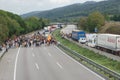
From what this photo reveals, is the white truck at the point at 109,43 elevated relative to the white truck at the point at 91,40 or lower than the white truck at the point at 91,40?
elevated

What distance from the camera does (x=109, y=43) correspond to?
46.2 metres

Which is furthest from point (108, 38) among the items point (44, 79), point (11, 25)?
point (11, 25)

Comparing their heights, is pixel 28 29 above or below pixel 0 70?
below

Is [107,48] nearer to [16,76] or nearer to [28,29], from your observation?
[16,76]

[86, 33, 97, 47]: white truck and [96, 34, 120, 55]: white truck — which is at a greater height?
[96, 34, 120, 55]: white truck

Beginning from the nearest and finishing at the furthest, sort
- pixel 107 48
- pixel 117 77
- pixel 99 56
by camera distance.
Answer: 1. pixel 117 77
2. pixel 99 56
3. pixel 107 48

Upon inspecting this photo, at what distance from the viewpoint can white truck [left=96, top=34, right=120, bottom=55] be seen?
4250cm

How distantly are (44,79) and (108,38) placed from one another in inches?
1001

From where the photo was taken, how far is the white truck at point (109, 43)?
4250 centimetres

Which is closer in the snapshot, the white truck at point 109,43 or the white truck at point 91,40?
the white truck at point 109,43

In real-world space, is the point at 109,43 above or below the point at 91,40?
above

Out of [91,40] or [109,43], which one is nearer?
[109,43]

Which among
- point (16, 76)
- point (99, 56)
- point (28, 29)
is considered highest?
point (16, 76)

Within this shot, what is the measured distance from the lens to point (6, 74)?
87.1 ft
